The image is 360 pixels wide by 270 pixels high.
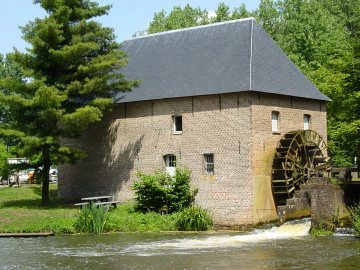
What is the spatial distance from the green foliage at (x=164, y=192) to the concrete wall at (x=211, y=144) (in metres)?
0.77

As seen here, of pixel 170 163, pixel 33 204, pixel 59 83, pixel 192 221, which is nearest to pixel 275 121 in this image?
pixel 170 163

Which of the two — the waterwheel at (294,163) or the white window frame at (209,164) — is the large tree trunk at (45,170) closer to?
the white window frame at (209,164)

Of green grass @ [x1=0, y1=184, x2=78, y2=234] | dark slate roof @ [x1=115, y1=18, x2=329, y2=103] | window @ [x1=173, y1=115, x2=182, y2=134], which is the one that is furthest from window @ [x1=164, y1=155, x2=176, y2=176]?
green grass @ [x1=0, y1=184, x2=78, y2=234]

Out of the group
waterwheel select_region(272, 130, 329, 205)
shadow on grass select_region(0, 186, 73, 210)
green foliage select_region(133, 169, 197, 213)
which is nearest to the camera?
green foliage select_region(133, 169, 197, 213)

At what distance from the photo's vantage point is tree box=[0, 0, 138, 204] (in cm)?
2614

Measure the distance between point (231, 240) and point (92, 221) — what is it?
17.8ft

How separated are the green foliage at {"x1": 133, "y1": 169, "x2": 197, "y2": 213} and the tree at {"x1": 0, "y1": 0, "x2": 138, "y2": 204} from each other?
3306 mm

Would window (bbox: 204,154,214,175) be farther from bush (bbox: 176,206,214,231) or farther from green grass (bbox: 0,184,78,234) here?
green grass (bbox: 0,184,78,234)

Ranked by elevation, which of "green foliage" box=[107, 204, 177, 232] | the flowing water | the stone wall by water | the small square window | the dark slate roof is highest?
the dark slate roof

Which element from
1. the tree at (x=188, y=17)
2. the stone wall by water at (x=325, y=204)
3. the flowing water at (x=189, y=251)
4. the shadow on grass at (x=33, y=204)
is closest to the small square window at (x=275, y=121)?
the stone wall by water at (x=325, y=204)

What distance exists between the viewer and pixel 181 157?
26.7m

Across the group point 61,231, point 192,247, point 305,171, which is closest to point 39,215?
point 61,231

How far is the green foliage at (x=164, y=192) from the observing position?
25.1m

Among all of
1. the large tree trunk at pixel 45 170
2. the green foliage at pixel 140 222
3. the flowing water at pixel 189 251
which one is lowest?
the flowing water at pixel 189 251
